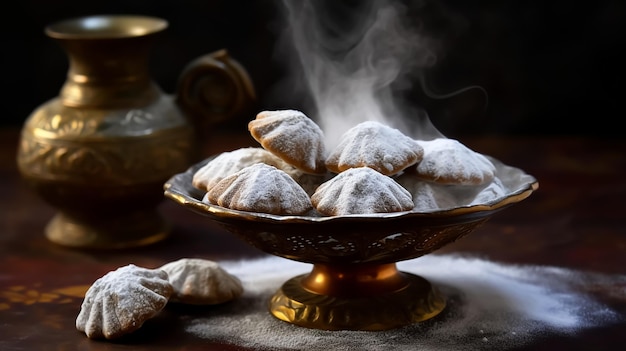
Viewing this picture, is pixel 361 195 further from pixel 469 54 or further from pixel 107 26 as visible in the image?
pixel 469 54

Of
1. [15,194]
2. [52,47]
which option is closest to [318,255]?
[15,194]

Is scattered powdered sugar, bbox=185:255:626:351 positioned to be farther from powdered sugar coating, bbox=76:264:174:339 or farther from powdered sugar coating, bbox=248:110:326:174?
powdered sugar coating, bbox=248:110:326:174

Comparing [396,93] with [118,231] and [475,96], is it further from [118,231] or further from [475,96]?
[118,231]

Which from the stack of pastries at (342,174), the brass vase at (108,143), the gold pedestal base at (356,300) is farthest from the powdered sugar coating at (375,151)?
the brass vase at (108,143)

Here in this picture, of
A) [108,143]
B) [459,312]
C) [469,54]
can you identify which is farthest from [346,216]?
[469,54]

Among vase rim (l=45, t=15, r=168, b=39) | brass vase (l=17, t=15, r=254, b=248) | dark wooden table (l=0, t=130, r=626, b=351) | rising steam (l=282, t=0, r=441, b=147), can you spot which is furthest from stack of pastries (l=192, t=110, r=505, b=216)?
vase rim (l=45, t=15, r=168, b=39)
